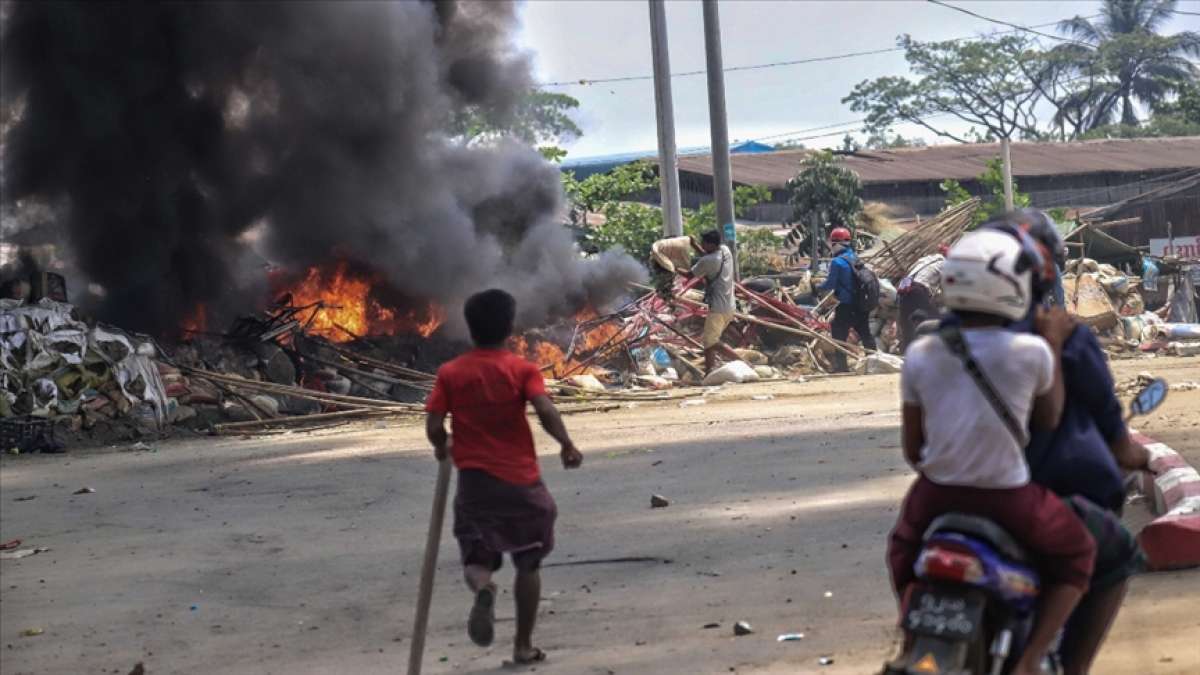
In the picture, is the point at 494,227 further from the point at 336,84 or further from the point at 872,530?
the point at 872,530

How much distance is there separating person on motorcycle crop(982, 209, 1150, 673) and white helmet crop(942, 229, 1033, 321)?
0.10 metres

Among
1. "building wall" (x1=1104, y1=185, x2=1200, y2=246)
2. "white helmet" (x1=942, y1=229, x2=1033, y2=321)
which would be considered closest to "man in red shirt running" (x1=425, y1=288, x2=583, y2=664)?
"white helmet" (x1=942, y1=229, x2=1033, y2=321)

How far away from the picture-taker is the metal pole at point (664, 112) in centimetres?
2164

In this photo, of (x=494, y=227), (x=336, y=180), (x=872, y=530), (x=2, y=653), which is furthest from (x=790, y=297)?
(x=2, y=653)

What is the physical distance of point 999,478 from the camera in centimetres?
379

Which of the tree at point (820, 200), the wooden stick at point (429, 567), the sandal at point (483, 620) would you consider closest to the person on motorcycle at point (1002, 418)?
the wooden stick at point (429, 567)

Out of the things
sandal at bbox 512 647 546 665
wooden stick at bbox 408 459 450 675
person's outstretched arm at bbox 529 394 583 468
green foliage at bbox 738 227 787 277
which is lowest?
sandal at bbox 512 647 546 665

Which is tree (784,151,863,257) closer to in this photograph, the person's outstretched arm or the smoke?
the smoke

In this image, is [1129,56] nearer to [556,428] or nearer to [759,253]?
[759,253]

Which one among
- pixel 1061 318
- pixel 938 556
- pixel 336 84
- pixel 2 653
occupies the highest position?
pixel 336 84

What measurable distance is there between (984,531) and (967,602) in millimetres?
170

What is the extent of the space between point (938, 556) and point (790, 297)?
60.4 feet

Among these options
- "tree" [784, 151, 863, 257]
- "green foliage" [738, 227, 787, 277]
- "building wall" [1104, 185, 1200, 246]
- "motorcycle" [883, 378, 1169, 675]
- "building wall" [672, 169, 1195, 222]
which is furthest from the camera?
"building wall" [672, 169, 1195, 222]

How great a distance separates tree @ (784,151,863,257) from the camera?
3262cm
